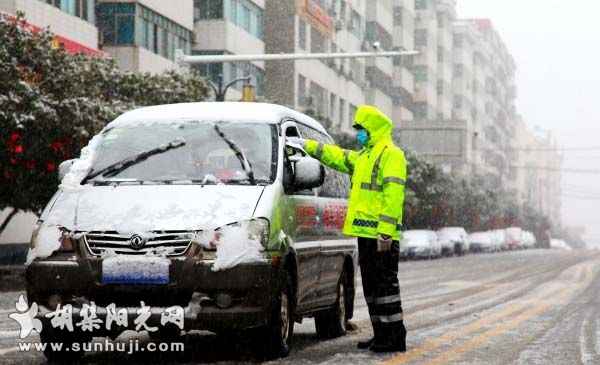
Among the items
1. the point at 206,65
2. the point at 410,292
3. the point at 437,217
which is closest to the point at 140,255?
the point at 410,292

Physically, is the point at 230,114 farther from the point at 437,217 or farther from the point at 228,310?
the point at 437,217

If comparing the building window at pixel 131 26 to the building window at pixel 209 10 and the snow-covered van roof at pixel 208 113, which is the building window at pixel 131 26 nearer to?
the building window at pixel 209 10

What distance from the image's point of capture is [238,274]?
8117mm

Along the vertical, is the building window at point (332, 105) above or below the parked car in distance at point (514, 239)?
above

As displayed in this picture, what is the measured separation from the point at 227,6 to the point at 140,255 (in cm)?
4658

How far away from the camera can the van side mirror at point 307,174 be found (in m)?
9.15

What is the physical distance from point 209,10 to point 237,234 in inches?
1827

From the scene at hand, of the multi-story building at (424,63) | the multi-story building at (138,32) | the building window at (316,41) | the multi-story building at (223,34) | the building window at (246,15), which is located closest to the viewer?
the multi-story building at (138,32)

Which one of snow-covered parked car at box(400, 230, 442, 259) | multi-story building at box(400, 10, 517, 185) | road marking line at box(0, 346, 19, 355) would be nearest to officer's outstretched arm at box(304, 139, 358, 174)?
road marking line at box(0, 346, 19, 355)

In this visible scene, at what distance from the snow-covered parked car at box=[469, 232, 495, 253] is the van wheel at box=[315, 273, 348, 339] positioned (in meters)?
74.5

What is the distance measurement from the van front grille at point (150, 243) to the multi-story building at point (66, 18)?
26630mm

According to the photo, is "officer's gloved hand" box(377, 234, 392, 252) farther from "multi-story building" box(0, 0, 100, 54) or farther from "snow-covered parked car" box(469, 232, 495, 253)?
"snow-covered parked car" box(469, 232, 495, 253)

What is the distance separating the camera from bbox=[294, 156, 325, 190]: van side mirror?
30.0 feet

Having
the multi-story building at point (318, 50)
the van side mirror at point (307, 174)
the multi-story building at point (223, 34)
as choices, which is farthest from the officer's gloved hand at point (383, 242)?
the multi-story building at point (223, 34)
